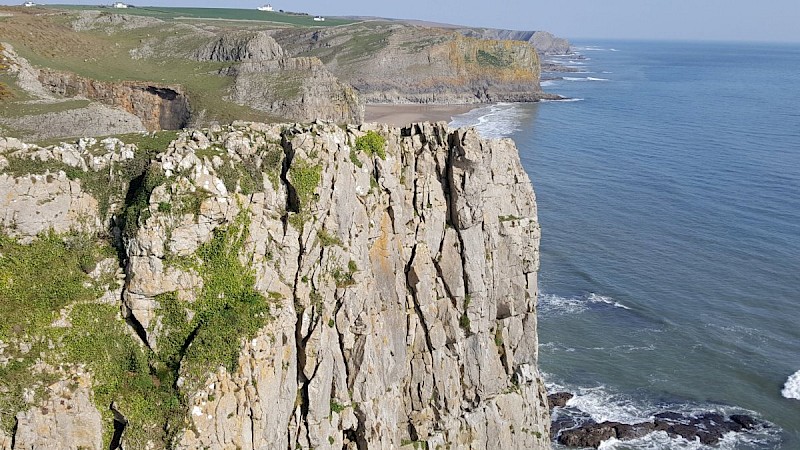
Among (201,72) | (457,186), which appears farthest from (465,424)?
(201,72)

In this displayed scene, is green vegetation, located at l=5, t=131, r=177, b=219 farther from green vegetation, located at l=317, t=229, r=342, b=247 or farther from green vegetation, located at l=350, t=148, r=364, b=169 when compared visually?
green vegetation, located at l=350, t=148, r=364, b=169

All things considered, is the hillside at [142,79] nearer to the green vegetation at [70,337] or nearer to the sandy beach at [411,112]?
the green vegetation at [70,337]

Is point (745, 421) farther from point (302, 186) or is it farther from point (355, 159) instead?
point (302, 186)

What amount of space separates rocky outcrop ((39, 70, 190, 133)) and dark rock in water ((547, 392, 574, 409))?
4892 cm

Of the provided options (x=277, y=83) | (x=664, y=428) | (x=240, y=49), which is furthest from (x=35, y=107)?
(x=240, y=49)

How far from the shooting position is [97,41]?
318 feet

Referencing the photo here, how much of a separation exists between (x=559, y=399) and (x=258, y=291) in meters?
31.5

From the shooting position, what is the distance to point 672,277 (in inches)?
2650

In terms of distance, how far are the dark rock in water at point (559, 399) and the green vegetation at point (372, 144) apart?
91.9 feet

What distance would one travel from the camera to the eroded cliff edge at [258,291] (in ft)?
72.7

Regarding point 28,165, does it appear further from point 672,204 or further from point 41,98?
point 672,204

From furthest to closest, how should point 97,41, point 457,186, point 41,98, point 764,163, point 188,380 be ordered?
1. point 764,163
2. point 97,41
3. point 41,98
4. point 457,186
5. point 188,380

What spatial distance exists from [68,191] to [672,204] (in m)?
81.1

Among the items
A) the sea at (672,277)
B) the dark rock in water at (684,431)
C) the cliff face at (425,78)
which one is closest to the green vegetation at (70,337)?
the sea at (672,277)
